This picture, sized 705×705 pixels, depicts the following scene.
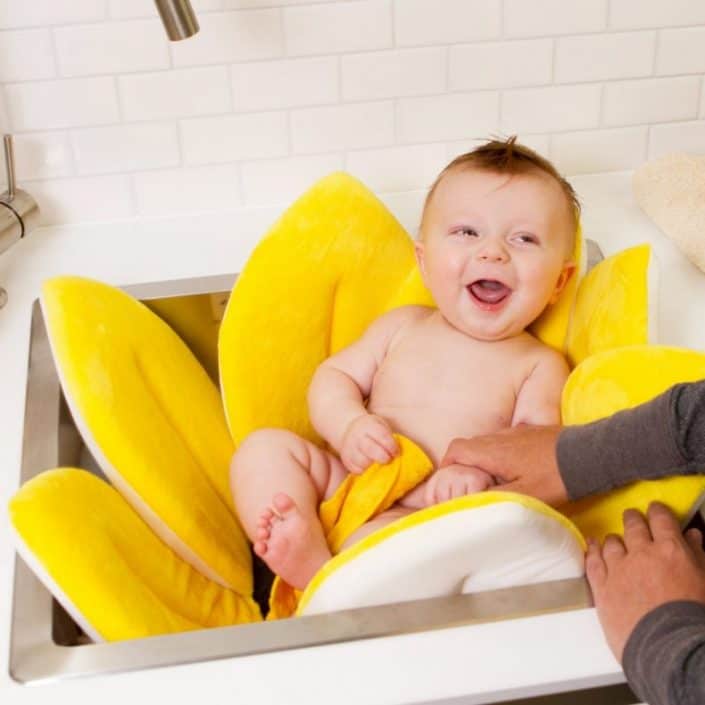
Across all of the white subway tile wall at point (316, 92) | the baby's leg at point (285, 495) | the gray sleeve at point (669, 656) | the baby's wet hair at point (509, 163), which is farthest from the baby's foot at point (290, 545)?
the white subway tile wall at point (316, 92)

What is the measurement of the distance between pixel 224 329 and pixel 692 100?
75 centimetres

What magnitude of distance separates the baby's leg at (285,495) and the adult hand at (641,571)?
0.28 metres

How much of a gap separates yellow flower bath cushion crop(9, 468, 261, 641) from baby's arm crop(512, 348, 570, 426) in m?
0.42

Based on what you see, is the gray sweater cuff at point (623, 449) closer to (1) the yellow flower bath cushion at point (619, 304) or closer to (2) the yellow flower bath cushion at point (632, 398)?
(2) the yellow flower bath cushion at point (632, 398)

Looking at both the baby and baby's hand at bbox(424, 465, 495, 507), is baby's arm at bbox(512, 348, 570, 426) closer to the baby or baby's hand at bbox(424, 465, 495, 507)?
the baby

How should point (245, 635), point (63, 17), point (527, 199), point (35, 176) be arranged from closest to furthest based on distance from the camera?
point (245, 635), point (527, 199), point (63, 17), point (35, 176)

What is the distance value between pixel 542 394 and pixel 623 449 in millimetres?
244

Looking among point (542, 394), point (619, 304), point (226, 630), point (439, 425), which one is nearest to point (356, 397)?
point (439, 425)

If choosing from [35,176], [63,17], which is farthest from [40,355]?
[63,17]

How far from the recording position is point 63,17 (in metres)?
1.28

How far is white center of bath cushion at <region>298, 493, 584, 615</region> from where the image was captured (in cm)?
81

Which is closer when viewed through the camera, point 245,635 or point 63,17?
point 245,635

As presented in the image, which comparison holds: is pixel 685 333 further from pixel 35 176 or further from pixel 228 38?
pixel 35 176

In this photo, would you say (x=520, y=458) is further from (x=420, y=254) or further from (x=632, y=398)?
(x=420, y=254)
